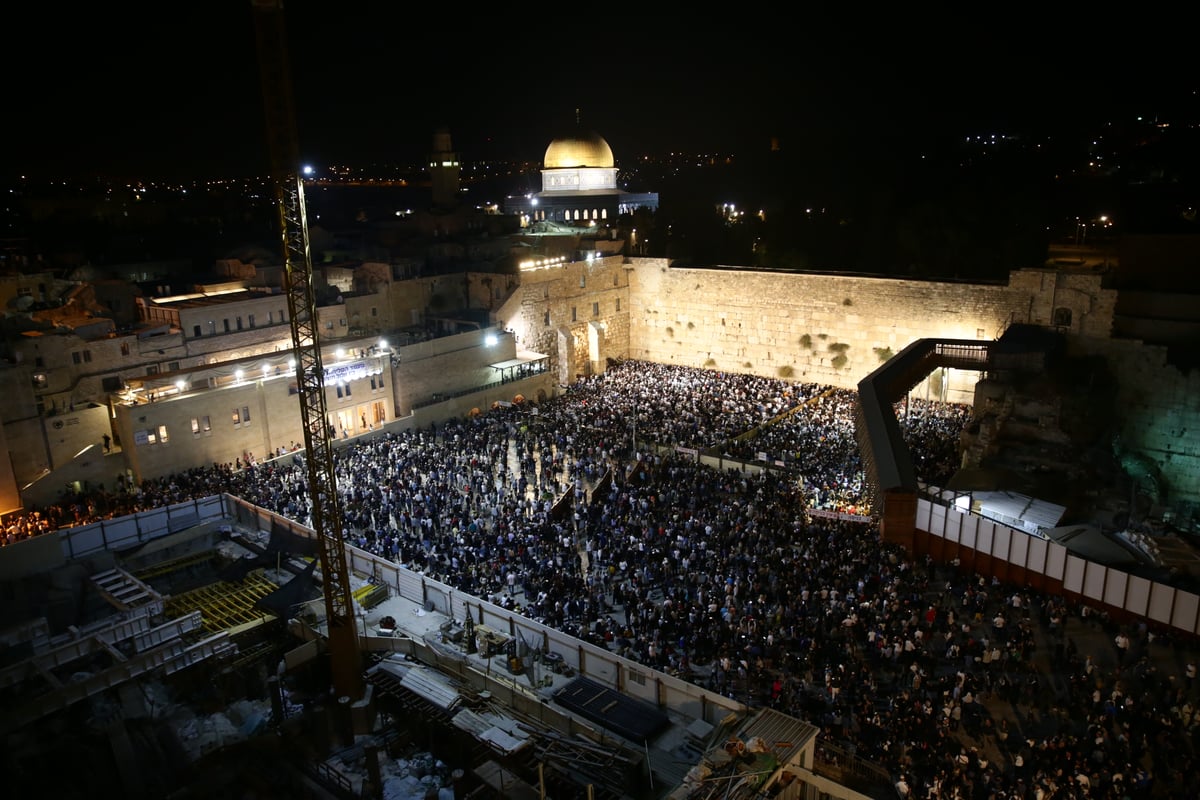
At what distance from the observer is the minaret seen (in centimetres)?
4903

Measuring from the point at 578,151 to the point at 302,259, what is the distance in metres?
36.1

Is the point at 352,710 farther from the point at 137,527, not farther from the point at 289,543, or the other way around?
the point at 137,527

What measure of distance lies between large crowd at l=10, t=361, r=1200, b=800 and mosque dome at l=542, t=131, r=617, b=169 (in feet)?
81.5

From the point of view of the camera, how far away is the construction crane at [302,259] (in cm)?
1065

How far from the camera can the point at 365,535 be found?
54.1 ft

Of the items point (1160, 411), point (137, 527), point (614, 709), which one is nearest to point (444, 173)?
point (137, 527)

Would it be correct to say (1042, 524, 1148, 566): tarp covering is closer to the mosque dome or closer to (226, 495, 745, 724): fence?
(226, 495, 745, 724): fence

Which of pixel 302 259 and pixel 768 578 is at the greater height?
pixel 302 259

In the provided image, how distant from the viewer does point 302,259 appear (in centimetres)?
1139

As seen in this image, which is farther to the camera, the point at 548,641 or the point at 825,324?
the point at 825,324

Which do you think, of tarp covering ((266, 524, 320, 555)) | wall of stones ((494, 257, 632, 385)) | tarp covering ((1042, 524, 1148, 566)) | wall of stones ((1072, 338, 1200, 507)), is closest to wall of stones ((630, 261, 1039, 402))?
Answer: wall of stones ((494, 257, 632, 385))

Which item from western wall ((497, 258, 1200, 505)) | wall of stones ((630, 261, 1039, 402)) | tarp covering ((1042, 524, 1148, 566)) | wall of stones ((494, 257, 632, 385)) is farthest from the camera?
wall of stones ((494, 257, 632, 385))

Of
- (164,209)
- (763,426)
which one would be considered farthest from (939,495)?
(164,209)

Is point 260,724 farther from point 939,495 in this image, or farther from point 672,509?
point 939,495
